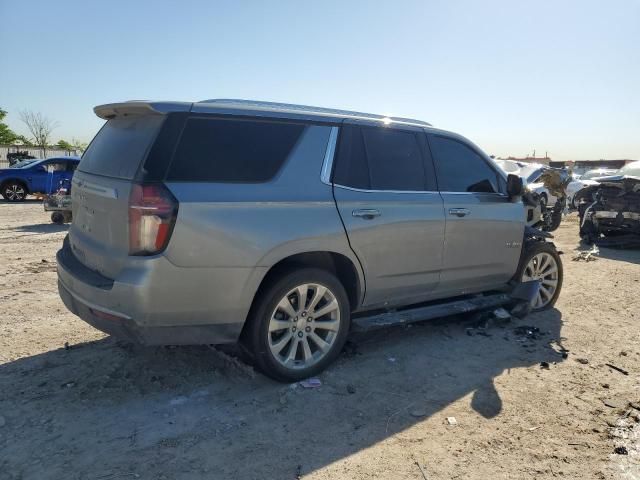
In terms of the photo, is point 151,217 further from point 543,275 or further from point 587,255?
point 587,255

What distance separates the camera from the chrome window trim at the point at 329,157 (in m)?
3.80

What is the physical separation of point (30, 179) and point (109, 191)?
55.9 ft

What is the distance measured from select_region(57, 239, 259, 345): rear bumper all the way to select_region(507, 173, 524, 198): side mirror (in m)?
3.00

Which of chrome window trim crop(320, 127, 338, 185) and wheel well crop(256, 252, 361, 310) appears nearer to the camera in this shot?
wheel well crop(256, 252, 361, 310)

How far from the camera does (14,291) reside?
5.93 m

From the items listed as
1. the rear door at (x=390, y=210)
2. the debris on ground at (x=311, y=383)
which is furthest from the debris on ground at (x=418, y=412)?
the rear door at (x=390, y=210)

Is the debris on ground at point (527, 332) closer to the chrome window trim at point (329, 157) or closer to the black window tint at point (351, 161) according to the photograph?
the black window tint at point (351, 161)

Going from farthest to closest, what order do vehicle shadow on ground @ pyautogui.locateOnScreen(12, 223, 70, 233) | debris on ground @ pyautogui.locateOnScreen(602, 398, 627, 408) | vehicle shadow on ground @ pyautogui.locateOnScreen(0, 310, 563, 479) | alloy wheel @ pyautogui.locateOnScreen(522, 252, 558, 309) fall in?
1. vehicle shadow on ground @ pyautogui.locateOnScreen(12, 223, 70, 233)
2. alloy wheel @ pyautogui.locateOnScreen(522, 252, 558, 309)
3. debris on ground @ pyautogui.locateOnScreen(602, 398, 627, 408)
4. vehicle shadow on ground @ pyautogui.locateOnScreen(0, 310, 563, 479)

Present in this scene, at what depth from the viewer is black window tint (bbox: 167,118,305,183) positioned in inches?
129

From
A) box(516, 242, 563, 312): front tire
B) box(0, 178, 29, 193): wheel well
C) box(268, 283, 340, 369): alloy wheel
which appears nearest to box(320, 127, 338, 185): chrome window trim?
box(268, 283, 340, 369): alloy wheel

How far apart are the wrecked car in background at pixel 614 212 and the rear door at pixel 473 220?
21.4ft

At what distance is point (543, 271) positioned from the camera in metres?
5.81

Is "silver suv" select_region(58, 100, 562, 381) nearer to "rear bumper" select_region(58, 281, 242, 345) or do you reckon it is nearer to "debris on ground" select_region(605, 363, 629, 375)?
"rear bumper" select_region(58, 281, 242, 345)

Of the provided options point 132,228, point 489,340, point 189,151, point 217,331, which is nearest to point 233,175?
point 189,151
